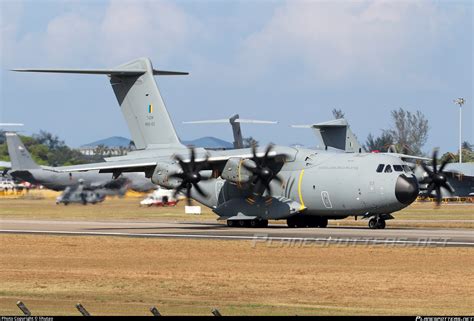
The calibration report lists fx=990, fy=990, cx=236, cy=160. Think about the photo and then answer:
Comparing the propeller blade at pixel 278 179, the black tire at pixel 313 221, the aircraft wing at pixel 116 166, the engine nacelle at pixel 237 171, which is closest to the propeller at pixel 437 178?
the black tire at pixel 313 221

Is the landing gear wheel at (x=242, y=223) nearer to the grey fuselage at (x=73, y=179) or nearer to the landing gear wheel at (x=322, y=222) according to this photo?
the landing gear wheel at (x=322, y=222)

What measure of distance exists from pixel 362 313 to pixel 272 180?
28419 mm

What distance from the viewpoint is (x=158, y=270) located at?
28797 millimetres

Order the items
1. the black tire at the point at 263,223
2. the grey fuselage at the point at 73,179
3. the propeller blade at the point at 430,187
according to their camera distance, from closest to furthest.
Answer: the propeller blade at the point at 430,187 → the black tire at the point at 263,223 → the grey fuselage at the point at 73,179

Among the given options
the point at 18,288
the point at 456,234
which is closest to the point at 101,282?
the point at 18,288

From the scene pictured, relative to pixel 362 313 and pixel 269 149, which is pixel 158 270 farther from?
pixel 269 149

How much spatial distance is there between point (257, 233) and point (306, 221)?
247 inches

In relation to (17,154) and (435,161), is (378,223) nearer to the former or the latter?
(435,161)

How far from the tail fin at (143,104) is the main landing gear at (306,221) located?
713cm

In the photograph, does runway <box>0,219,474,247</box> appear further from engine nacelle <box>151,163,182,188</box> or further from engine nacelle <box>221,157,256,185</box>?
engine nacelle <box>221,157,256,185</box>

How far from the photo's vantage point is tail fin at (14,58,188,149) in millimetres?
51938

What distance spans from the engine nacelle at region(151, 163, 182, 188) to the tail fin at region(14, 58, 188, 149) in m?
4.14

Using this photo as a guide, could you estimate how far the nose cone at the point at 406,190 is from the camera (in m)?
44.2

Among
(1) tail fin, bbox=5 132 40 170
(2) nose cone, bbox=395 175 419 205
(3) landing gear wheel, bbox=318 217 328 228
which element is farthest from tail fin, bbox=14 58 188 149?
(1) tail fin, bbox=5 132 40 170
